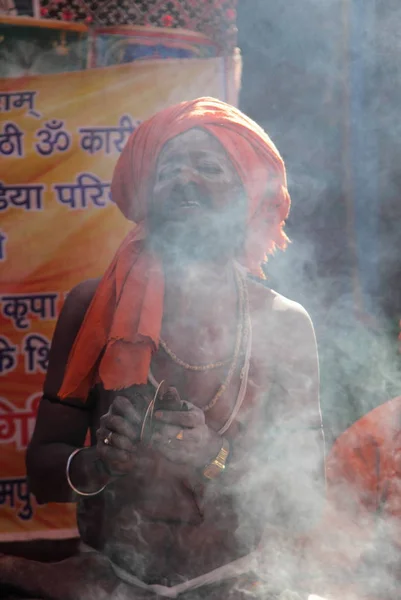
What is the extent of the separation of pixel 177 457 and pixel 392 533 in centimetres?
106

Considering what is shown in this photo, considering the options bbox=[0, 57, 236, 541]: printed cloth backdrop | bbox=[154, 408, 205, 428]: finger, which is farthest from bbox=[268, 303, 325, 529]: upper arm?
bbox=[0, 57, 236, 541]: printed cloth backdrop

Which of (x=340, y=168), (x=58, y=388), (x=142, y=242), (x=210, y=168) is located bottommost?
(x=58, y=388)

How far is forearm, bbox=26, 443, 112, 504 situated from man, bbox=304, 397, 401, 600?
3.00ft

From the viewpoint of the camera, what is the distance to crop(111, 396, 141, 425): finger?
204cm

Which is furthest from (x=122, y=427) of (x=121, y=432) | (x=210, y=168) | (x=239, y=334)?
(x=210, y=168)

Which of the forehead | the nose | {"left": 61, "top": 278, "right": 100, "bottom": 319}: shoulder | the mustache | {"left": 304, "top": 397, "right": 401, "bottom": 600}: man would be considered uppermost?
the forehead

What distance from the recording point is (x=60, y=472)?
7.59 feet

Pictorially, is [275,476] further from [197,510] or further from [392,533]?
[392,533]

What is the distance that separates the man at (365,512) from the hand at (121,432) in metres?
0.95

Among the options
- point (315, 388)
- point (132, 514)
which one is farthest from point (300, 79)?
point (132, 514)

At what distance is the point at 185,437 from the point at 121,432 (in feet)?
0.60

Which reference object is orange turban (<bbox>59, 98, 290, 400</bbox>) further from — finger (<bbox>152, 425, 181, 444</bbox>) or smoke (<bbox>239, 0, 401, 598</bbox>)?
smoke (<bbox>239, 0, 401, 598</bbox>)

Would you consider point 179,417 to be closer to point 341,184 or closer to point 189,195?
point 189,195

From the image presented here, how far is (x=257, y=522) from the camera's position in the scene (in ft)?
7.79
